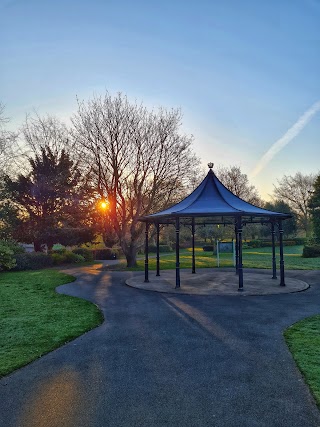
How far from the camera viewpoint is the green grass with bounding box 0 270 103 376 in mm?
5547

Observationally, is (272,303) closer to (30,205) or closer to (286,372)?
(286,372)

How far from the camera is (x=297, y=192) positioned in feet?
169

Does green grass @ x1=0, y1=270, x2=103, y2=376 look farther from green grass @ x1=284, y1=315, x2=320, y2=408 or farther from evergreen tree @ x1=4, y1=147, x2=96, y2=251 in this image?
evergreen tree @ x1=4, y1=147, x2=96, y2=251

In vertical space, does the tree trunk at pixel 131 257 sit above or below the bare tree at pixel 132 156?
below

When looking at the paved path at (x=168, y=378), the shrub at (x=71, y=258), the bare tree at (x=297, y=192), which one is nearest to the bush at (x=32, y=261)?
the shrub at (x=71, y=258)

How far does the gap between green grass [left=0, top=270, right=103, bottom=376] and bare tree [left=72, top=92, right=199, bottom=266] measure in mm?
10789

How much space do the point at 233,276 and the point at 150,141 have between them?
37.9 ft

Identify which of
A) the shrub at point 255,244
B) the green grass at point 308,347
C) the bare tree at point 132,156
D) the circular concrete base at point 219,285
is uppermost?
the bare tree at point 132,156

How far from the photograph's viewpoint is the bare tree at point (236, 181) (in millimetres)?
43281

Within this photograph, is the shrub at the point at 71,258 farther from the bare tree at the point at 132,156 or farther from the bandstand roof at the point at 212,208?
the bandstand roof at the point at 212,208

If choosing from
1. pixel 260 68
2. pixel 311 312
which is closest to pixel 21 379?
pixel 311 312

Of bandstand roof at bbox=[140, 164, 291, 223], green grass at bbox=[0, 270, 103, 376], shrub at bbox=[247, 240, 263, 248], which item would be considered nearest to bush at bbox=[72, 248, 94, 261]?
bandstand roof at bbox=[140, 164, 291, 223]

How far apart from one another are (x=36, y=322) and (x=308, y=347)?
6091 mm

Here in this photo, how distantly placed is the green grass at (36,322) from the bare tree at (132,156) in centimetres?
1079
